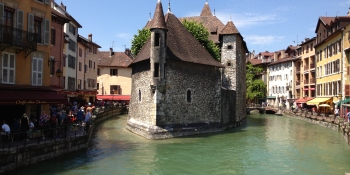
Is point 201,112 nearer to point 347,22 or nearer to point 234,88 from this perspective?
point 234,88

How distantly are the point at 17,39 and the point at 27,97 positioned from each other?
3.13 meters

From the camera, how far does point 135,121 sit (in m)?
30.8

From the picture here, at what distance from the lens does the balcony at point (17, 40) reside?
17.6 m

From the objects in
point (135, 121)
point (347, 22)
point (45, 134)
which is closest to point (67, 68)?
point (135, 121)

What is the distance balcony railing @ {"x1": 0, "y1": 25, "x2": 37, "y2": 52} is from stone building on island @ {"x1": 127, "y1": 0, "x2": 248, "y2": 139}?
988cm

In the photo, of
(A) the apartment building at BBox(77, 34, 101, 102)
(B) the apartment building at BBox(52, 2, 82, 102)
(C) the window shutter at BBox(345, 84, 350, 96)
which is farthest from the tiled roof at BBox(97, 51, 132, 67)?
(C) the window shutter at BBox(345, 84, 350, 96)

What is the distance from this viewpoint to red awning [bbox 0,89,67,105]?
16797 mm

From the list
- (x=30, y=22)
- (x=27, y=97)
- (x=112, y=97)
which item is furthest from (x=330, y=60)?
(x=27, y=97)

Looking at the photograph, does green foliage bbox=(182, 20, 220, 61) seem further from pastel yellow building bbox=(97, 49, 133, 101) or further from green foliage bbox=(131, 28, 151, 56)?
pastel yellow building bbox=(97, 49, 133, 101)

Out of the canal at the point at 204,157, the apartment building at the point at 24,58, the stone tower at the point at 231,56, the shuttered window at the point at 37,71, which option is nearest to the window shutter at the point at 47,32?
the apartment building at the point at 24,58

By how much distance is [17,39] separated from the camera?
1833 cm

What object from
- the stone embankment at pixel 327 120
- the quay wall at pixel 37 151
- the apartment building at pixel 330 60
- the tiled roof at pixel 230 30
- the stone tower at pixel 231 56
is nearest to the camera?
the quay wall at pixel 37 151

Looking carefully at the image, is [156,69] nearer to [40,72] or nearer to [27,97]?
[40,72]

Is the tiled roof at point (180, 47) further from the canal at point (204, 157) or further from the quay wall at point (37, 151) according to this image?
the quay wall at point (37, 151)
